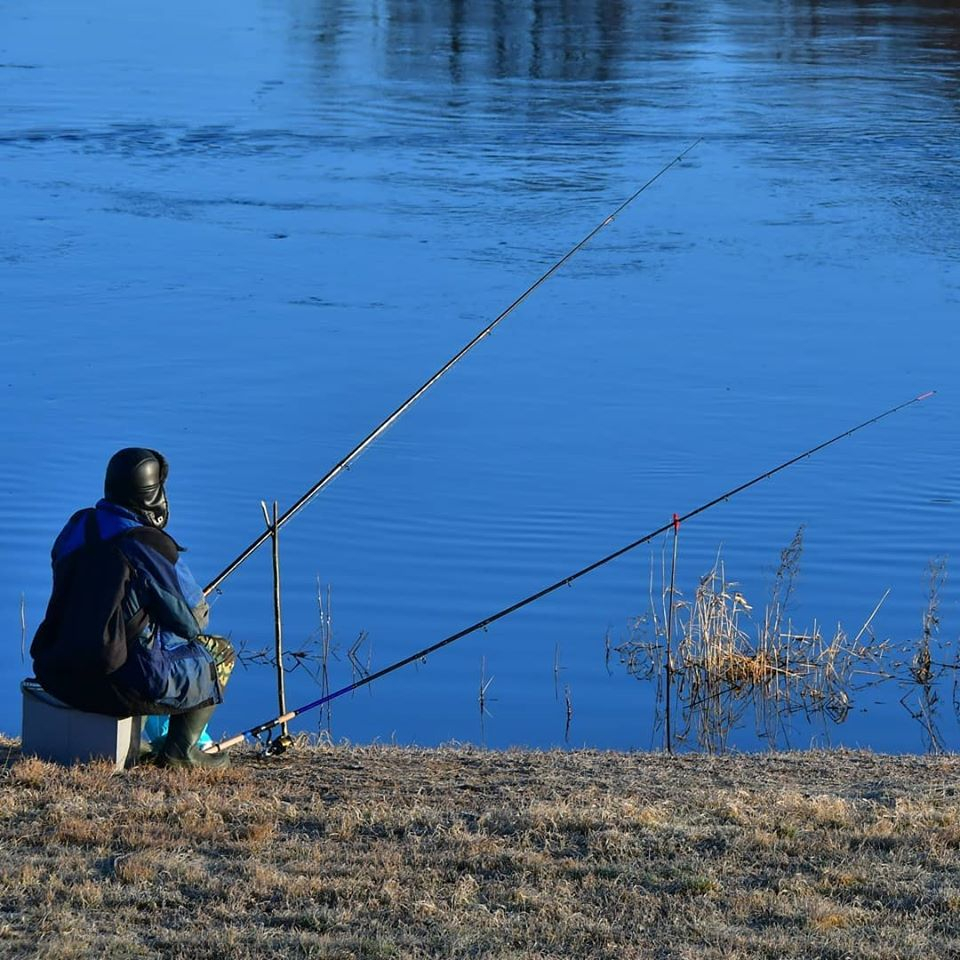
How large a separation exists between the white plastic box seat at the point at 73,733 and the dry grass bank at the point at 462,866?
11cm

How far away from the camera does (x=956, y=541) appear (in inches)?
395

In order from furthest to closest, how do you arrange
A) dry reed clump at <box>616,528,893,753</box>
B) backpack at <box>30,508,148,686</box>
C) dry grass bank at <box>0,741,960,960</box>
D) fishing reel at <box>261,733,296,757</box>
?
dry reed clump at <box>616,528,893,753</box>, fishing reel at <box>261,733,296,757</box>, backpack at <box>30,508,148,686</box>, dry grass bank at <box>0,741,960,960</box>

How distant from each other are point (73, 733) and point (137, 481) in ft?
2.83

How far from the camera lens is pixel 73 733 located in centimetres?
568

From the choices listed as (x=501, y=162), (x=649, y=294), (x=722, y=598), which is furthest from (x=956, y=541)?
(x=501, y=162)

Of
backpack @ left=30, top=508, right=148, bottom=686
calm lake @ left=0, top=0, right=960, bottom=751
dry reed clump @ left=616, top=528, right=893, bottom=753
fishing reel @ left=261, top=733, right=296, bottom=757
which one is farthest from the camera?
calm lake @ left=0, top=0, right=960, bottom=751

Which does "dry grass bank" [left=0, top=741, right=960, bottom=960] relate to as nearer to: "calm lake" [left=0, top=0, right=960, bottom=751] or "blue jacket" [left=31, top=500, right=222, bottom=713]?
"blue jacket" [left=31, top=500, right=222, bottom=713]

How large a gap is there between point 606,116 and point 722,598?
50.1 feet

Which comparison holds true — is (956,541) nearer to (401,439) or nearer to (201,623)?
(401,439)

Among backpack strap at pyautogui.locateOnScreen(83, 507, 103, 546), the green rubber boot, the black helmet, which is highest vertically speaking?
the black helmet

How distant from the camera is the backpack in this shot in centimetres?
533

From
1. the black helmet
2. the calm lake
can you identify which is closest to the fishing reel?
the black helmet

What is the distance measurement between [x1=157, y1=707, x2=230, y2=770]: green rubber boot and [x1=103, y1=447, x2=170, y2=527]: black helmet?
25.1 inches

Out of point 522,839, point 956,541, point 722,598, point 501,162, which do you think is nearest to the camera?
point 522,839
